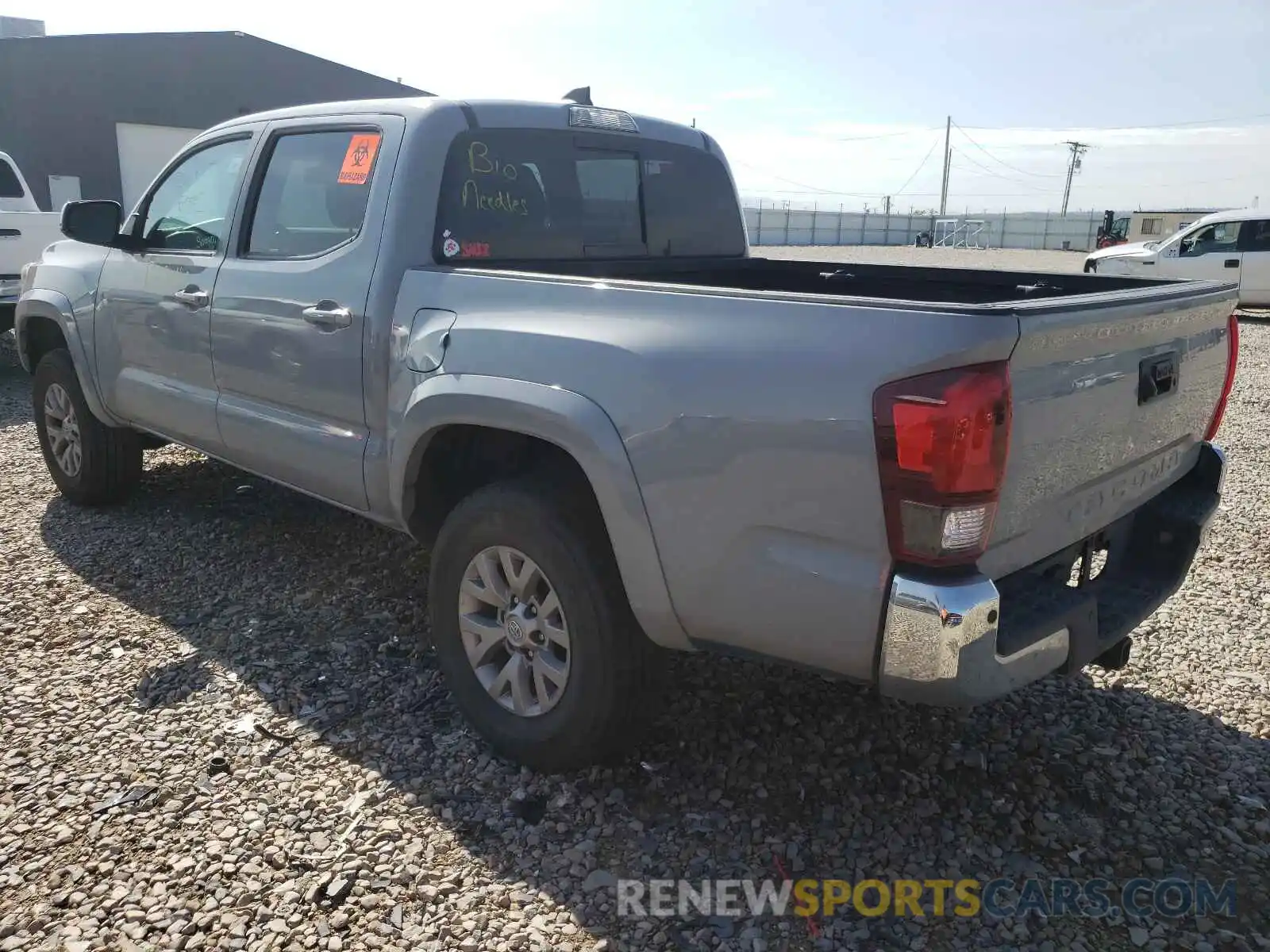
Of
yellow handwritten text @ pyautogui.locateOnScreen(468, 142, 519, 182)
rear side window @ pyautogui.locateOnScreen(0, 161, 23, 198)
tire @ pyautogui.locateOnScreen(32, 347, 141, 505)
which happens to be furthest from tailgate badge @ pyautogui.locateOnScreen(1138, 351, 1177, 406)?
rear side window @ pyautogui.locateOnScreen(0, 161, 23, 198)

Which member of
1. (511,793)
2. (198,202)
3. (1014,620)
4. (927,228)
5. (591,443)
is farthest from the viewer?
(927,228)

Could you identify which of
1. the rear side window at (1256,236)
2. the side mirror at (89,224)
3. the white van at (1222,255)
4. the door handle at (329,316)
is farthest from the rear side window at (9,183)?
the rear side window at (1256,236)

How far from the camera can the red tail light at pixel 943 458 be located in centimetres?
192

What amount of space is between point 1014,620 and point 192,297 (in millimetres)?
3375

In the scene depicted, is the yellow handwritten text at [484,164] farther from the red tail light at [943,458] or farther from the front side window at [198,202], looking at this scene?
the red tail light at [943,458]

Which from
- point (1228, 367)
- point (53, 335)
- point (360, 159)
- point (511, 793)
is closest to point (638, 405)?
point (511, 793)

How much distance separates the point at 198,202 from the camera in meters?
4.21

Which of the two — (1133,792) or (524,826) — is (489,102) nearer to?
(524,826)

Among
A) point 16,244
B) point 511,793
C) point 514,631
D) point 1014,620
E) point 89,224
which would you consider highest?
point 89,224

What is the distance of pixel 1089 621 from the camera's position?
2.30 meters

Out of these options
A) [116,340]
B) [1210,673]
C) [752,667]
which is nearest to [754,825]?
[752,667]

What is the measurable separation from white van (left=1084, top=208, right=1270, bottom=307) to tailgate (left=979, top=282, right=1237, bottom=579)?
41.6 ft

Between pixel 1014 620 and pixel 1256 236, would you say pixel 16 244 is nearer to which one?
pixel 1014 620

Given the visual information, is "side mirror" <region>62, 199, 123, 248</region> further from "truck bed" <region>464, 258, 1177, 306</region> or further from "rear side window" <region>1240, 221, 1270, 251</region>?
"rear side window" <region>1240, 221, 1270, 251</region>
